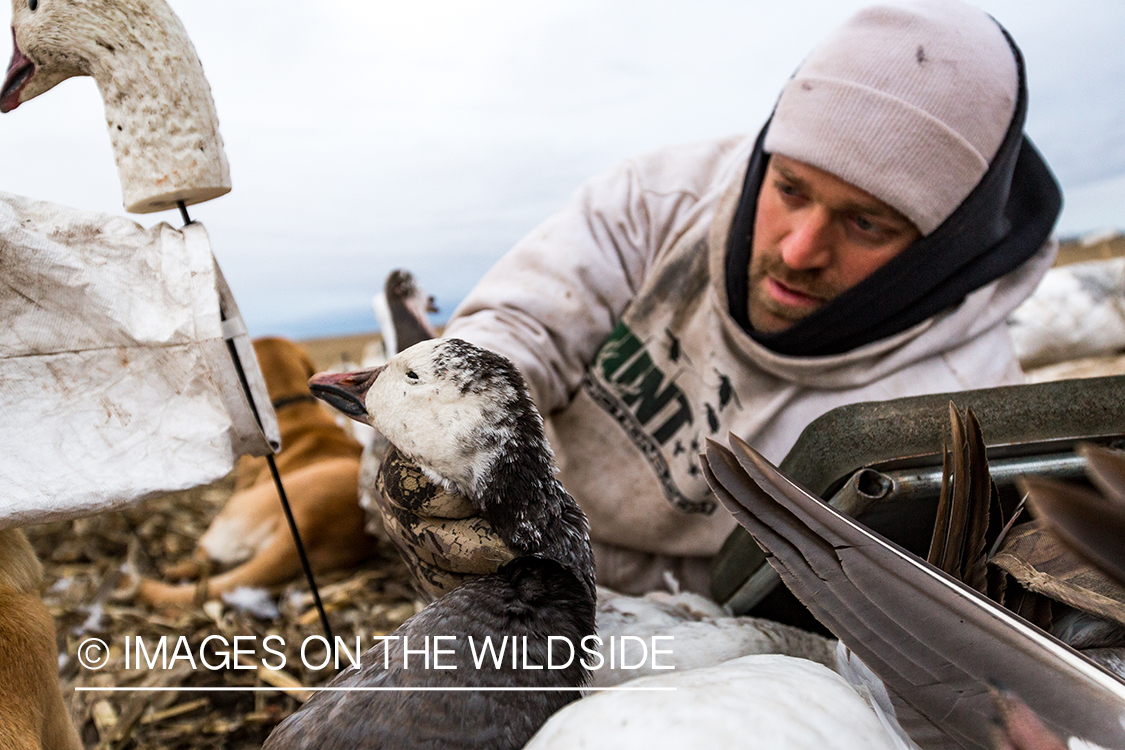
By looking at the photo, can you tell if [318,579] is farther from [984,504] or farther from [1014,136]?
[1014,136]

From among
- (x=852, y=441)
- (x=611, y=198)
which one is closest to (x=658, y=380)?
(x=611, y=198)

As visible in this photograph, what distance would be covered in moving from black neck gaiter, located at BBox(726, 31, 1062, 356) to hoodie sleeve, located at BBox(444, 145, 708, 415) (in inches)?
9.4

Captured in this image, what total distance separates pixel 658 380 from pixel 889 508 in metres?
0.59

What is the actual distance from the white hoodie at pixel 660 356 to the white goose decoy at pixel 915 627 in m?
0.60

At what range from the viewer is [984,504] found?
0.57 m

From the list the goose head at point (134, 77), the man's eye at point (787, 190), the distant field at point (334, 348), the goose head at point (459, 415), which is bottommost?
the distant field at point (334, 348)

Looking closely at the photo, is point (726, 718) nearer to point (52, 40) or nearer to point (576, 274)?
point (52, 40)

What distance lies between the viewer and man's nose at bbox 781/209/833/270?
3.18 feet

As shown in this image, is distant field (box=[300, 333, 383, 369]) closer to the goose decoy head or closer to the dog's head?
the dog's head

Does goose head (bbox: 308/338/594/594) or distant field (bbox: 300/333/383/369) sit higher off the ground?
goose head (bbox: 308/338/594/594)

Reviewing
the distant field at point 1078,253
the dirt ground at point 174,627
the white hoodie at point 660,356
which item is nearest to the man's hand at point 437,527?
the dirt ground at point 174,627

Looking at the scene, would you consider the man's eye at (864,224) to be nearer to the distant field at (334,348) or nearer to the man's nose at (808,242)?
the man's nose at (808,242)

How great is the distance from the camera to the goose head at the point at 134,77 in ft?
2.03

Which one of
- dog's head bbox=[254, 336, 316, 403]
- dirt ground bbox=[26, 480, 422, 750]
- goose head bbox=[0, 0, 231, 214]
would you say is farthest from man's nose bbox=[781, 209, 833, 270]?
dog's head bbox=[254, 336, 316, 403]
